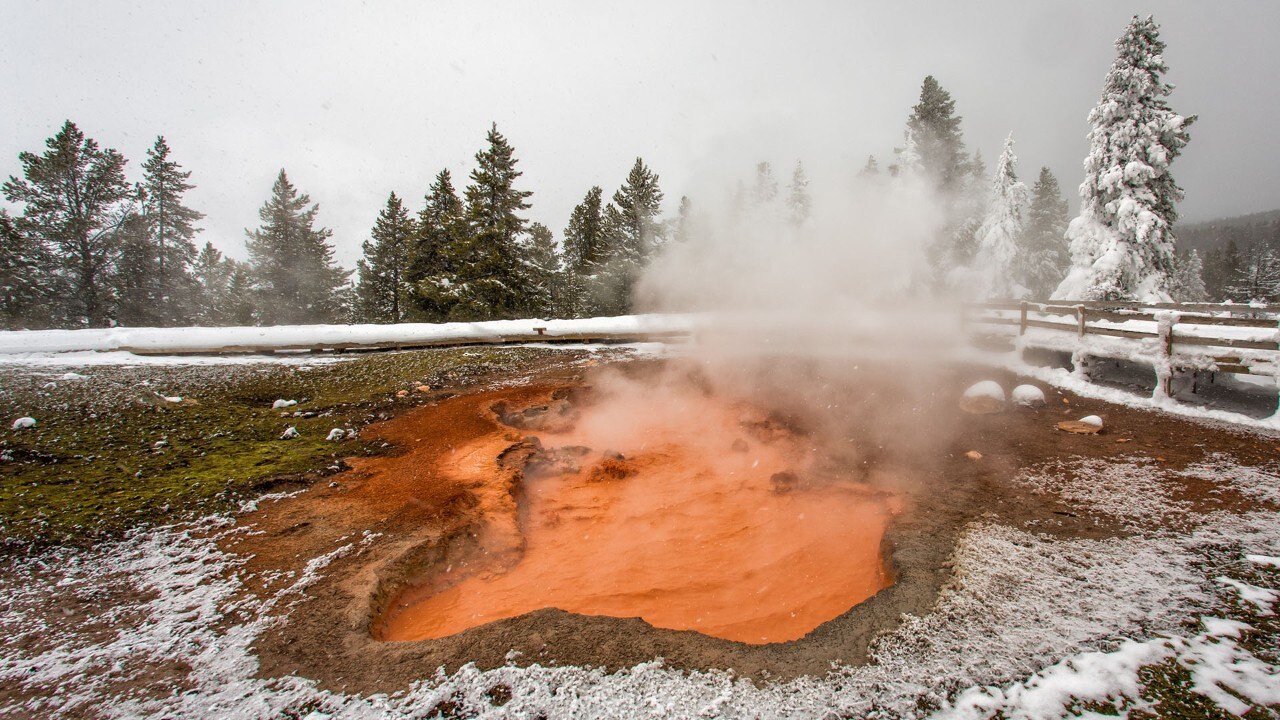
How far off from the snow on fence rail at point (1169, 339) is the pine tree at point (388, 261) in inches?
1144

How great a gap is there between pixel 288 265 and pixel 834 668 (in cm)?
3450

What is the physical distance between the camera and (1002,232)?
23766mm

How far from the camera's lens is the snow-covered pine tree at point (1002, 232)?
23672 millimetres

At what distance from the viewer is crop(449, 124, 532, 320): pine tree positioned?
22.0 m

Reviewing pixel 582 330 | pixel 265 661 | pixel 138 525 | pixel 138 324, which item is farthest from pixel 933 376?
pixel 138 324

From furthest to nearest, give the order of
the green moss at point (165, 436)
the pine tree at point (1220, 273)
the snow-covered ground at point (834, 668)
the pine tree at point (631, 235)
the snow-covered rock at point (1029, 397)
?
the pine tree at point (1220, 273)
the pine tree at point (631, 235)
the snow-covered rock at point (1029, 397)
the green moss at point (165, 436)
the snow-covered ground at point (834, 668)

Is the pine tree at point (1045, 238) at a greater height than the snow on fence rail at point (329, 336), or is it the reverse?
the pine tree at point (1045, 238)

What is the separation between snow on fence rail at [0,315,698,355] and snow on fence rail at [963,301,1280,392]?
28.6ft

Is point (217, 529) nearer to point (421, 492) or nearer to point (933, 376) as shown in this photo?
point (421, 492)

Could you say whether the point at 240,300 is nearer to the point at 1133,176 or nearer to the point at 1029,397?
the point at 1029,397

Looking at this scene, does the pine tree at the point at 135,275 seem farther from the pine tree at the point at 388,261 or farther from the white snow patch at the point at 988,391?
the white snow patch at the point at 988,391

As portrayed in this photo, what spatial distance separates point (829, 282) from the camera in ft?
41.4

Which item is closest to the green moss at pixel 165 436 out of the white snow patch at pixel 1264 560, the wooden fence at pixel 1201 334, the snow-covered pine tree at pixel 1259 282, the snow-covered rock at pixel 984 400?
the white snow patch at pixel 1264 560

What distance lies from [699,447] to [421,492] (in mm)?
3879
